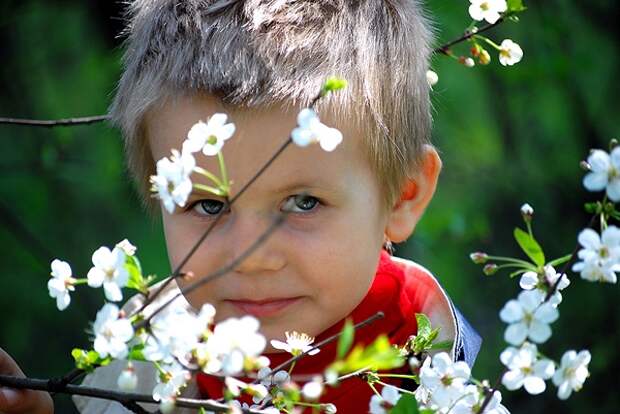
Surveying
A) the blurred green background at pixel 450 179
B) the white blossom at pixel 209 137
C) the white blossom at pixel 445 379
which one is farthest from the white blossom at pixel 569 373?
the blurred green background at pixel 450 179

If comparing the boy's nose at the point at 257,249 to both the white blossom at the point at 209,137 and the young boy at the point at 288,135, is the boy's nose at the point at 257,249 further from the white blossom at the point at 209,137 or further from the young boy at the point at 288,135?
the white blossom at the point at 209,137

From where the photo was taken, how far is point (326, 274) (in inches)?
70.6

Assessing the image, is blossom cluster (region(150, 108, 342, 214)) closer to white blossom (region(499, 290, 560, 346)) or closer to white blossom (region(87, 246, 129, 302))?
white blossom (region(87, 246, 129, 302))

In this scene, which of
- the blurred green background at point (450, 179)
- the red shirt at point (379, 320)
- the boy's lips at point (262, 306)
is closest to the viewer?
the boy's lips at point (262, 306)

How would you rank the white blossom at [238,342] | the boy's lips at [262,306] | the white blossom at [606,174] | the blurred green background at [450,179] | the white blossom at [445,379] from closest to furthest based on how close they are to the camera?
the white blossom at [238,342], the white blossom at [606,174], the white blossom at [445,379], the boy's lips at [262,306], the blurred green background at [450,179]

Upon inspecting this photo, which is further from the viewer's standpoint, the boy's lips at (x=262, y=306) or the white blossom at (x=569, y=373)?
the boy's lips at (x=262, y=306)

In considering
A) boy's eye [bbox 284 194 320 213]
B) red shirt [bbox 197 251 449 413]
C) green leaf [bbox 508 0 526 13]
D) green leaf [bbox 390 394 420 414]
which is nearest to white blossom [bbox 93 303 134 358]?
green leaf [bbox 390 394 420 414]

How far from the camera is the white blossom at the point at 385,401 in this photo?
1.40 metres

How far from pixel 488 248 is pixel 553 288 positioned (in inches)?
110

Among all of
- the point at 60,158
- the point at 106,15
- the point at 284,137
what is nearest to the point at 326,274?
the point at 284,137

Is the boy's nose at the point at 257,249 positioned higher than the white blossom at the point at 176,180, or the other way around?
the white blossom at the point at 176,180

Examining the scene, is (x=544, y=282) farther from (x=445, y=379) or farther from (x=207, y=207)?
(x=207, y=207)

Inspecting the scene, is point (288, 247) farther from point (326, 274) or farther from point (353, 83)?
point (353, 83)

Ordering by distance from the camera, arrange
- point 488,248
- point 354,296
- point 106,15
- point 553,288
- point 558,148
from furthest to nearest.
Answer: point 558,148 < point 488,248 < point 106,15 < point 354,296 < point 553,288
